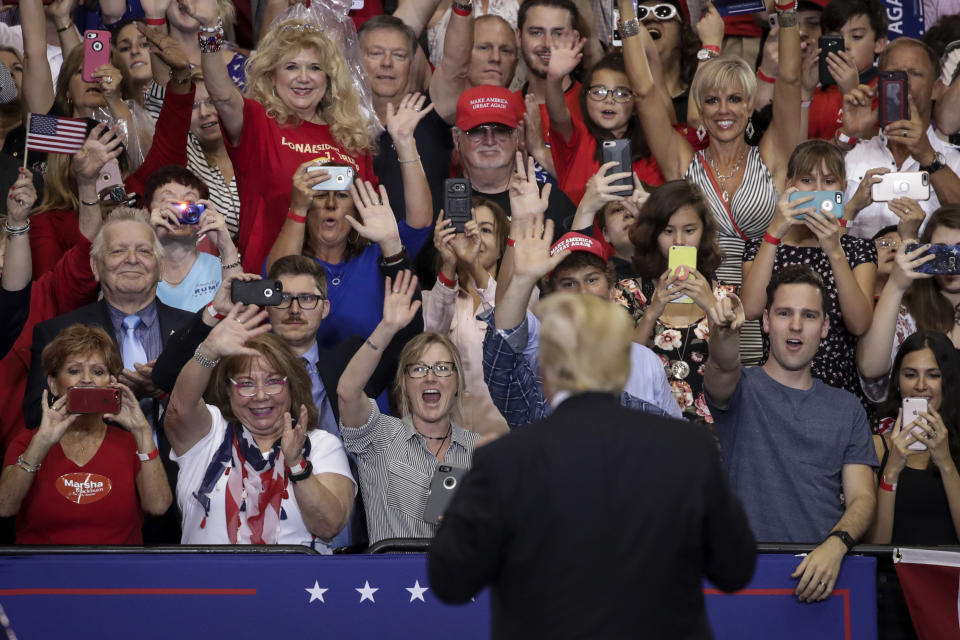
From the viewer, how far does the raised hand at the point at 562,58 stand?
7270 millimetres

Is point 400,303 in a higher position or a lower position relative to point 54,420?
higher

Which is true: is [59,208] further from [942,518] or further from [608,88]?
[942,518]

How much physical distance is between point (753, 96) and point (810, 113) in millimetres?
915

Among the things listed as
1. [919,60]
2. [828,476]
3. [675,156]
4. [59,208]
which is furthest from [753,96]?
[59,208]

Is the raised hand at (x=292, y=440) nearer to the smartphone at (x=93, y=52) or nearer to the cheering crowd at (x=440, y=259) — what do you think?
the cheering crowd at (x=440, y=259)

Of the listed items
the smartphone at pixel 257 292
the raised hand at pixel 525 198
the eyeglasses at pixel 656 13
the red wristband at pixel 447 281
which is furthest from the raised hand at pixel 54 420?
the eyeglasses at pixel 656 13

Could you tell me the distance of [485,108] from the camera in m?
6.78

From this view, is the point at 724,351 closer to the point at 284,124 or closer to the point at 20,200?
the point at 284,124

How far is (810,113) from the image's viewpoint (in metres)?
7.88

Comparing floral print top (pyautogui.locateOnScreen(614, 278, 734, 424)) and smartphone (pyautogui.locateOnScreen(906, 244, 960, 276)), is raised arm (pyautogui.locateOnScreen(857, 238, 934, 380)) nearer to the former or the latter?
smartphone (pyautogui.locateOnScreen(906, 244, 960, 276))

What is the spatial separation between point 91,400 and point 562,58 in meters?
3.38

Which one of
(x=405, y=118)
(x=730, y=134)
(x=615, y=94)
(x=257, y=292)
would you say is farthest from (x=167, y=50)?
(x=730, y=134)

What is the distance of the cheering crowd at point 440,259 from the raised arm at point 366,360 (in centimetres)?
1

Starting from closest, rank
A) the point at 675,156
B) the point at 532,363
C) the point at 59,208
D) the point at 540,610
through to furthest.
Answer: the point at 540,610 < the point at 532,363 < the point at 59,208 < the point at 675,156
